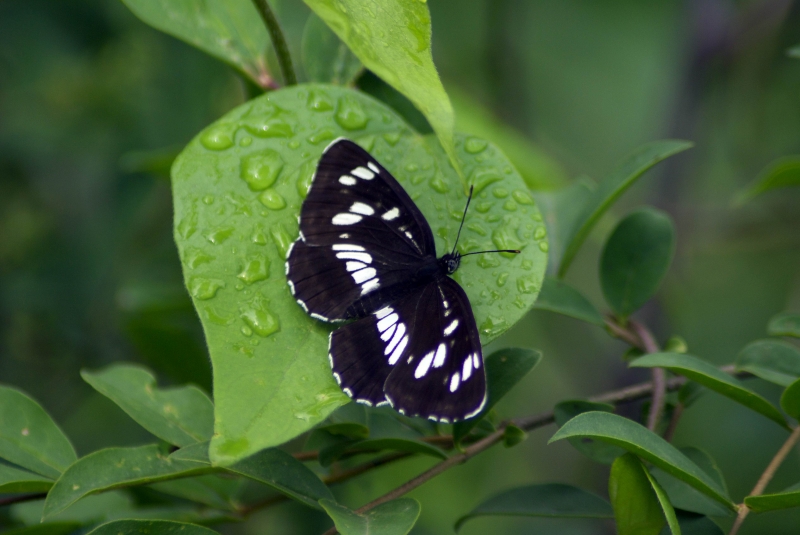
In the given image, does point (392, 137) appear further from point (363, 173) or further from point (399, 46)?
point (399, 46)

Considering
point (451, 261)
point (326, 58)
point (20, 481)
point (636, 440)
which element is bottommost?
point (20, 481)

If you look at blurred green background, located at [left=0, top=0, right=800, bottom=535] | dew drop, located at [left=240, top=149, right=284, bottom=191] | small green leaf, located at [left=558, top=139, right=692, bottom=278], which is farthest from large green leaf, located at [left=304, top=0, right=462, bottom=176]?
blurred green background, located at [left=0, top=0, right=800, bottom=535]

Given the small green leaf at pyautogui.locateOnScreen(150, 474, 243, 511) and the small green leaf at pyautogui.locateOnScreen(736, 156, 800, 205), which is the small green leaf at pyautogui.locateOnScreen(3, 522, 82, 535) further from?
the small green leaf at pyautogui.locateOnScreen(736, 156, 800, 205)

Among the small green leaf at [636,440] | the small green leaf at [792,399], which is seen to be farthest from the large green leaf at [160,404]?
the small green leaf at [792,399]

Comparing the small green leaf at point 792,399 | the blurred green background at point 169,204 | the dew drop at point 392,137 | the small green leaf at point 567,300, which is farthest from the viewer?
the blurred green background at point 169,204

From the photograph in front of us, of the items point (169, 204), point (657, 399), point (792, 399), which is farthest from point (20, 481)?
point (169, 204)

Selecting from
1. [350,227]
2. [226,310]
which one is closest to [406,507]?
[226,310]

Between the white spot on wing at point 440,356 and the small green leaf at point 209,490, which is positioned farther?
the small green leaf at point 209,490

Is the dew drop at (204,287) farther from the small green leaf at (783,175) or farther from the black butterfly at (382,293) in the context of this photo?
the small green leaf at (783,175)
